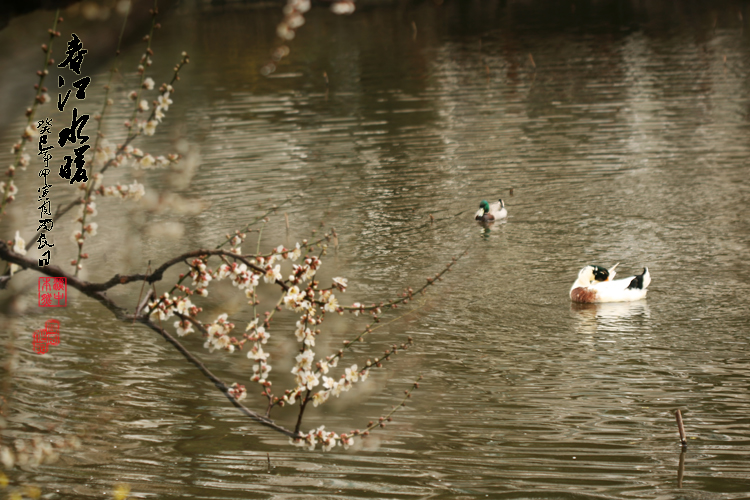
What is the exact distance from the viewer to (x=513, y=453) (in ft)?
24.7

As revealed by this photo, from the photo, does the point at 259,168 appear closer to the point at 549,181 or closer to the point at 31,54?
the point at 549,181

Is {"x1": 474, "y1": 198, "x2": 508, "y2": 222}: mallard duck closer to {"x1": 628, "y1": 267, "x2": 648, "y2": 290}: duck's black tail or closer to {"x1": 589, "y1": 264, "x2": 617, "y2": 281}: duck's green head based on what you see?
{"x1": 589, "y1": 264, "x2": 617, "y2": 281}: duck's green head

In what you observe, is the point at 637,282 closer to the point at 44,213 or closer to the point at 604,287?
the point at 604,287

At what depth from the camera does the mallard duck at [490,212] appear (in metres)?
15.1

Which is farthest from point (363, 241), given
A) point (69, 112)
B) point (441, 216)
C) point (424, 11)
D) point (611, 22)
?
point (424, 11)

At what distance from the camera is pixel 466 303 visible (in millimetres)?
11305

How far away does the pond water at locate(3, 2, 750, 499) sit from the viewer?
7.42 meters

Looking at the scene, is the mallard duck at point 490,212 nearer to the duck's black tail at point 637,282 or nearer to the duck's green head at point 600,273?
the duck's green head at point 600,273

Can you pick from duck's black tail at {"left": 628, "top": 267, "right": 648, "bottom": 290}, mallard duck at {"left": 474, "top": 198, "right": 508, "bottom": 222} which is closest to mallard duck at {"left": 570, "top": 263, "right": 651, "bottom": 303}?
duck's black tail at {"left": 628, "top": 267, "right": 648, "bottom": 290}

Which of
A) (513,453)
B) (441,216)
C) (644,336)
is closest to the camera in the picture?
(513,453)

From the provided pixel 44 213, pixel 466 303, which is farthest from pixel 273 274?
pixel 466 303

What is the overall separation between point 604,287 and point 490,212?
14.0 feet

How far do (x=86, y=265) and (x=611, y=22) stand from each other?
42.4 m

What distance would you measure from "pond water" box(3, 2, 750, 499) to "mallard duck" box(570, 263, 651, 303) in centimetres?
18
